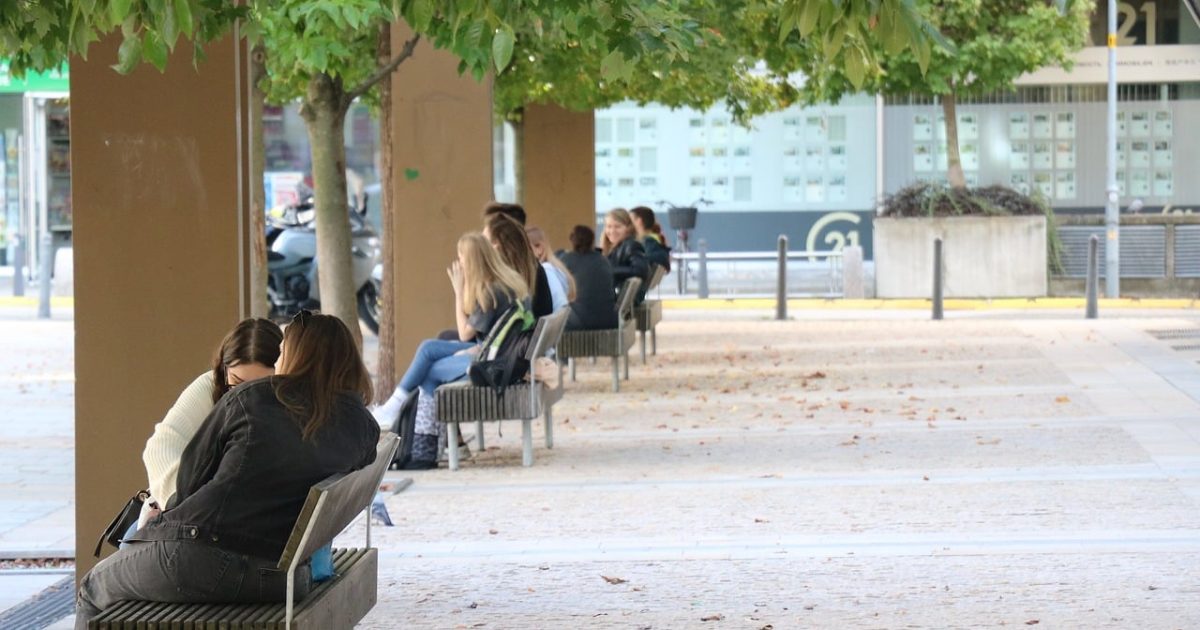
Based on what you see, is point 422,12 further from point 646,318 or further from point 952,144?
point 952,144

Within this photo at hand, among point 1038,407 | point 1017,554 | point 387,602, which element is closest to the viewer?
point 387,602

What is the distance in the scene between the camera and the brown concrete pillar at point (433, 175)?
13.6m

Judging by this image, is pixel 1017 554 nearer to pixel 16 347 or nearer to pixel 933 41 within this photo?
pixel 933 41

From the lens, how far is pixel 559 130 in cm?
2341

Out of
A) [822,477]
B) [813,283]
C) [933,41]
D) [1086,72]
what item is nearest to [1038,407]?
[822,477]

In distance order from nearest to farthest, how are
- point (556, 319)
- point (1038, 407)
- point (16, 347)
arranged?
point (556, 319)
point (1038, 407)
point (16, 347)

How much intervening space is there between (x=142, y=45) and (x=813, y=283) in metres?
24.6

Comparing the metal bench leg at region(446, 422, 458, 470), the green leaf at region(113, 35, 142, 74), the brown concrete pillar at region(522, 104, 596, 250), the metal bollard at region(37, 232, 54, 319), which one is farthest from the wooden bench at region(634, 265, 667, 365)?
the green leaf at region(113, 35, 142, 74)

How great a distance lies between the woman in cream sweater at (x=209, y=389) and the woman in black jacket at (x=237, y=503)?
0.93 feet

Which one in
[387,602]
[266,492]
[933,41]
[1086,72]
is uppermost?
[1086,72]

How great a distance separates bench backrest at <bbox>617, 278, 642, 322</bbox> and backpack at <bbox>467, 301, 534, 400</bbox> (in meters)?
4.58

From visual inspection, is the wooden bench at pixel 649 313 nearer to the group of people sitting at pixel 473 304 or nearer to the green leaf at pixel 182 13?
the group of people sitting at pixel 473 304

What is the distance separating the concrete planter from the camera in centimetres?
2770

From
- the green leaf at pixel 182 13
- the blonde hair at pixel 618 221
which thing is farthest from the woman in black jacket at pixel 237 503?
the blonde hair at pixel 618 221
